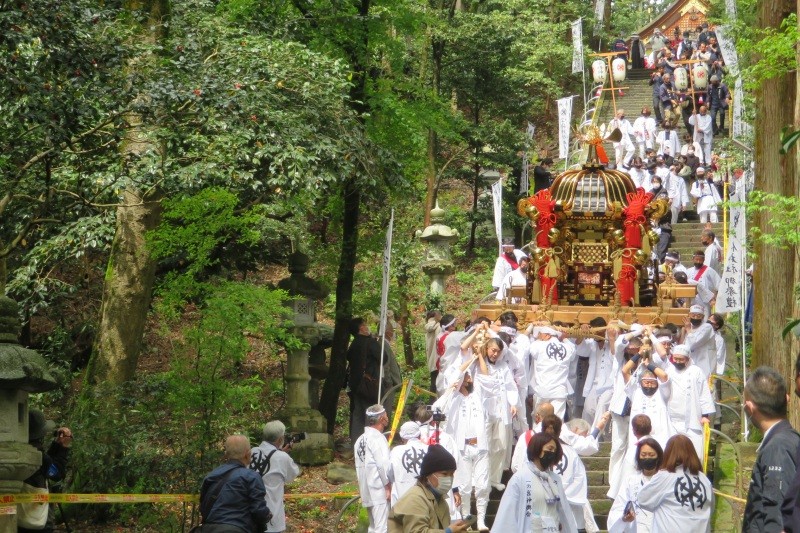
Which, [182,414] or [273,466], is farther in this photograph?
[182,414]

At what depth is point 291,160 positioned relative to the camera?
13430 millimetres

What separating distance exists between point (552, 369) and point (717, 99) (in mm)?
18867

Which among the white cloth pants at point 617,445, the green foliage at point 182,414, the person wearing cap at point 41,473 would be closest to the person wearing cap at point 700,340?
the white cloth pants at point 617,445

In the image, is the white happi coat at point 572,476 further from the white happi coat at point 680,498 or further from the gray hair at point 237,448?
the gray hair at point 237,448

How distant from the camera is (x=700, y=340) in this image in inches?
637

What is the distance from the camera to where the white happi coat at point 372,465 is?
1141 cm

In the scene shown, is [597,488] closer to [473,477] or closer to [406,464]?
[473,477]

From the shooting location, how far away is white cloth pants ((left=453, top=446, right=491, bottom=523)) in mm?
12664

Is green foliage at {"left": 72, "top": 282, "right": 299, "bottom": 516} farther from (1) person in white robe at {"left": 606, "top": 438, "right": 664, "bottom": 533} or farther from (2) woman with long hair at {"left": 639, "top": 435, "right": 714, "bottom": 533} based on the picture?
(2) woman with long hair at {"left": 639, "top": 435, "right": 714, "bottom": 533}

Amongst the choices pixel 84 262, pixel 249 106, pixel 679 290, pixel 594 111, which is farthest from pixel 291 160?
Result: pixel 594 111

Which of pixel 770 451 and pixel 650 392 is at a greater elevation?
pixel 770 451

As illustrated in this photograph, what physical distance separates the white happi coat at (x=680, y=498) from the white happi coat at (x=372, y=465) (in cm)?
286

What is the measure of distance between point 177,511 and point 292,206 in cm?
435

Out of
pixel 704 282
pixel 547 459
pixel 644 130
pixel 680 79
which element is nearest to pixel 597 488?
pixel 547 459
